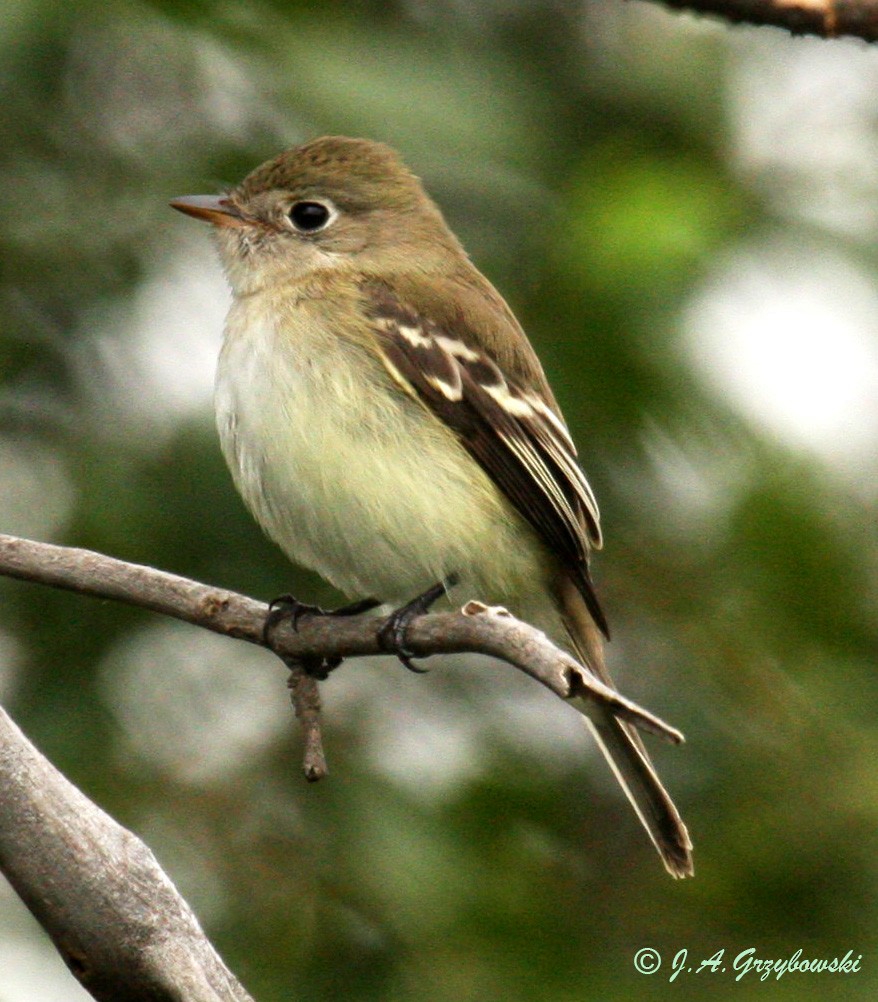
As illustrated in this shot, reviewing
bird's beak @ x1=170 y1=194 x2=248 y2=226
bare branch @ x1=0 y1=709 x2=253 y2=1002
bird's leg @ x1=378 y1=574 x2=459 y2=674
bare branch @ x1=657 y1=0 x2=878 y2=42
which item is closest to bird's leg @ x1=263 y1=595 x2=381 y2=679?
bird's leg @ x1=378 y1=574 x2=459 y2=674

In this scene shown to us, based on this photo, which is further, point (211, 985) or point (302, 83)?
point (302, 83)

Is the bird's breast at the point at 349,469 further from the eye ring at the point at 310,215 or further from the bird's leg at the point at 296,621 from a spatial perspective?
the eye ring at the point at 310,215

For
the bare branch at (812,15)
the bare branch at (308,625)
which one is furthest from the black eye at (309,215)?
the bare branch at (812,15)

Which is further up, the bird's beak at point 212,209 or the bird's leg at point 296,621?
the bird's beak at point 212,209

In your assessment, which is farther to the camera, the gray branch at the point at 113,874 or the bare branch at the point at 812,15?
the bare branch at the point at 812,15

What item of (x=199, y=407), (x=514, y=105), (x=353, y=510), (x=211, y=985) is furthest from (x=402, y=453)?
(x=211, y=985)

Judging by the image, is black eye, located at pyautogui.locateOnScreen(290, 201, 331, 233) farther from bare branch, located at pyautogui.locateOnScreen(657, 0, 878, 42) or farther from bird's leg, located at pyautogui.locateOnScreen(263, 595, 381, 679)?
bare branch, located at pyautogui.locateOnScreen(657, 0, 878, 42)

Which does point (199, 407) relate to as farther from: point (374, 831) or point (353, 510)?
point (374, 831)
